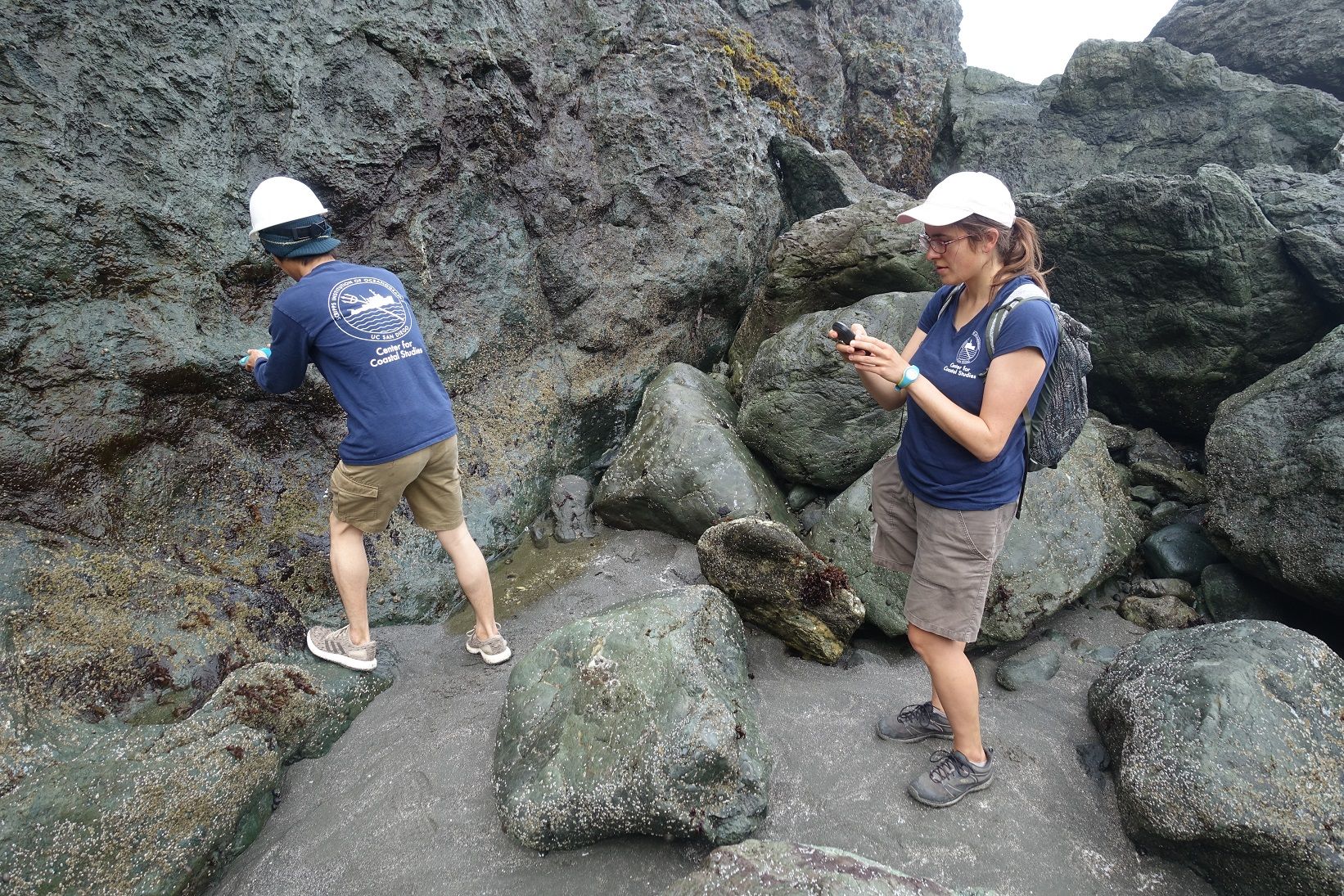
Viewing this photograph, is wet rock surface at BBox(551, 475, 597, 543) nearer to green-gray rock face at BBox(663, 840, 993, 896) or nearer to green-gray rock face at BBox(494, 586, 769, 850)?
green-gray rock face at BBox(494, 586, 769, 850)

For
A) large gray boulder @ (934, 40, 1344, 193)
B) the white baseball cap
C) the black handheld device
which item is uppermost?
large gray boulder @ (934, 40, 1344, 193)

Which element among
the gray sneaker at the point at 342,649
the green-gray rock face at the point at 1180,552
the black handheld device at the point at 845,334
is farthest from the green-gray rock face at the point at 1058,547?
the gray sneaker at the point at 342,649

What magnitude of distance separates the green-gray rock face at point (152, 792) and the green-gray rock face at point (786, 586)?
2224 mm

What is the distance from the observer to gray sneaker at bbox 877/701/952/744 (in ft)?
10.8

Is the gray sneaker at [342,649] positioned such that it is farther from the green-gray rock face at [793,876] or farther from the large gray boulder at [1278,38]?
the large gray boulder at [1278,38]

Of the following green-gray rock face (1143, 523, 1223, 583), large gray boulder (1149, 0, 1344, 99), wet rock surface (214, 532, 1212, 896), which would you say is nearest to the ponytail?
wet rock surface (214, 532, 1212, 896)

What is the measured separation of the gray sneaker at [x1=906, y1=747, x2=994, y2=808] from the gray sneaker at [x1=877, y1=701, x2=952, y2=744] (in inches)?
9.3

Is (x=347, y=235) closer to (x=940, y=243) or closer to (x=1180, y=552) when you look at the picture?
(x=940, y=243)

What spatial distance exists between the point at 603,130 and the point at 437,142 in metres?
1.58

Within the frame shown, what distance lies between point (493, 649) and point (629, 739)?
133cm

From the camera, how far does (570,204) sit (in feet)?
19.1

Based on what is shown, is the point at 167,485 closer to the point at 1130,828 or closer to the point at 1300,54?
the point at 1130,828

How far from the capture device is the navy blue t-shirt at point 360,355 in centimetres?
→ 316

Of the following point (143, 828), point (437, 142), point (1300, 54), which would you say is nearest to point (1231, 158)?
point (1300, 54)
